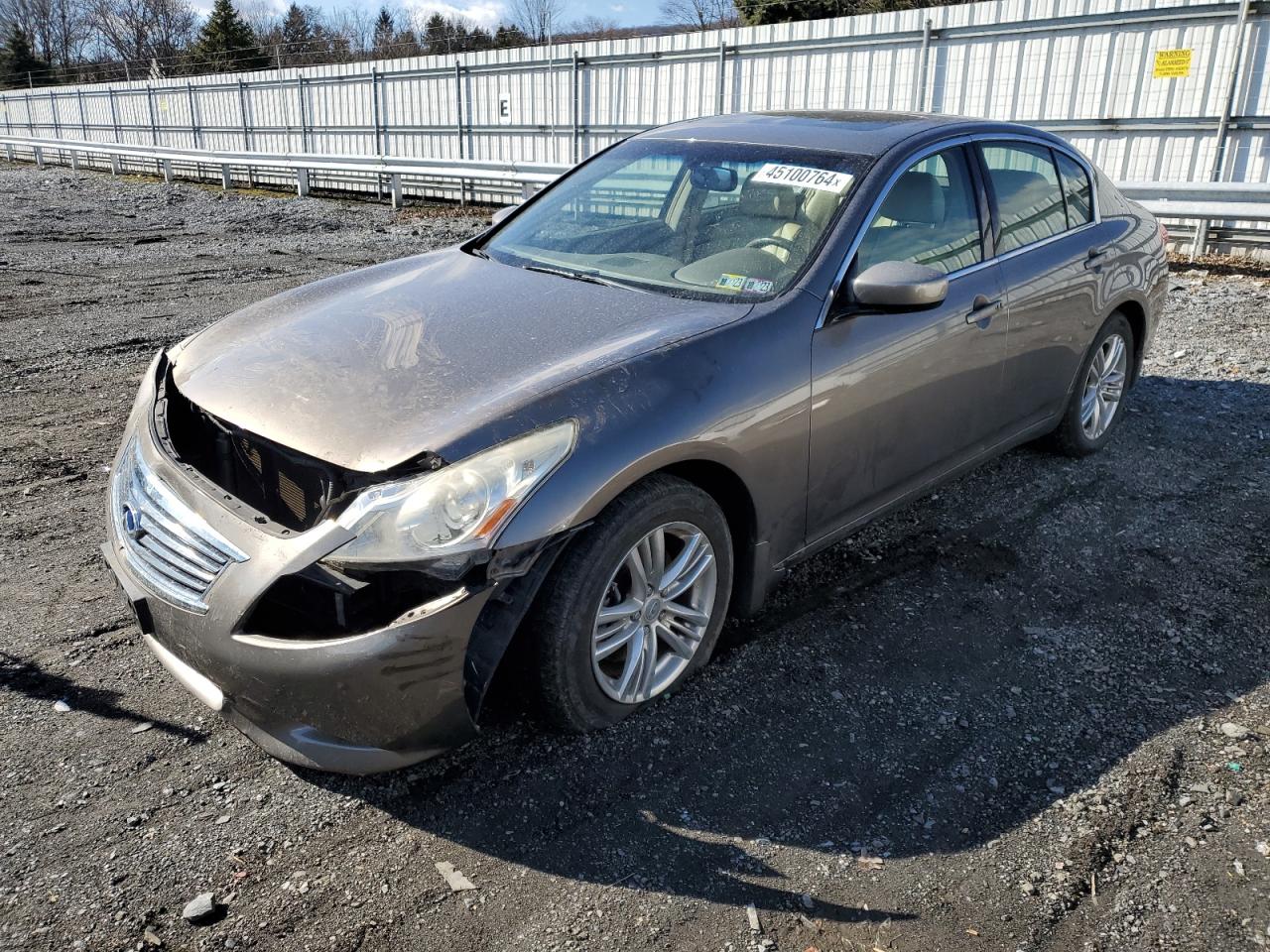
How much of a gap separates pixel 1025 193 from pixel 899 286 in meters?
1.66

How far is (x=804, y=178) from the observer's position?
12.4 ft

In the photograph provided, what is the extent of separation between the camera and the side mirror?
3.32 metres

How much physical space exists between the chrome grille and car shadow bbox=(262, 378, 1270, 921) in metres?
0.71

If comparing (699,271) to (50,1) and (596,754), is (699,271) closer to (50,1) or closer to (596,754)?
(596,754)

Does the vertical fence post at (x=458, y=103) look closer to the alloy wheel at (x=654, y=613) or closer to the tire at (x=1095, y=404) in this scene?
the tire at (x=1095, y=404)

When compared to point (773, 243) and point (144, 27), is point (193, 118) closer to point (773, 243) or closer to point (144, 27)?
point (773, 243)

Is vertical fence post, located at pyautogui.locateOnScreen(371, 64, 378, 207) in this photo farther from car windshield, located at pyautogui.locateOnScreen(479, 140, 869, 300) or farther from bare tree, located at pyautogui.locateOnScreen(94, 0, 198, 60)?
bare tree, located at pyautogui.locateOnScreen(94, 0, 198, 60)

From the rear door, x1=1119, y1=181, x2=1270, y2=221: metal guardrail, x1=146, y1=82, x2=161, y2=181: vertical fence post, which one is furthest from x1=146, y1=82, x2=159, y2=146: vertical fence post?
the rear door

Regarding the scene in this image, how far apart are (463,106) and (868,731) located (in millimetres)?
18254

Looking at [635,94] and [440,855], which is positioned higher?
[635,94]

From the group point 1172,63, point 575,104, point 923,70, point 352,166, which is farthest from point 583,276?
point 352,166

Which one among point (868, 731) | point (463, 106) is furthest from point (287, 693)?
point (463, 106)

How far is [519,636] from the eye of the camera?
271 centimetres

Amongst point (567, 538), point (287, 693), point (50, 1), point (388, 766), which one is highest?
point (50, 1)
